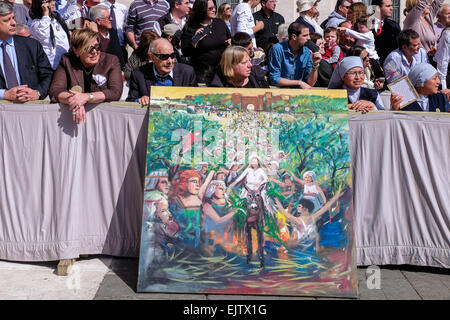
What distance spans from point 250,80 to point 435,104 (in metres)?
1.85

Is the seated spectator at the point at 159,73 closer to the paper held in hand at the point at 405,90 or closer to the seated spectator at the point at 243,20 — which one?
the paper held in hand at the point at 405,90

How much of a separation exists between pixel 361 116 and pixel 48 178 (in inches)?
111

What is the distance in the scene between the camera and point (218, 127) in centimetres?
537

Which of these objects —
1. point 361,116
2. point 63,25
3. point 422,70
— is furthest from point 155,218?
point 63,25

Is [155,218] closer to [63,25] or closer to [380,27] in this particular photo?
[63,25]

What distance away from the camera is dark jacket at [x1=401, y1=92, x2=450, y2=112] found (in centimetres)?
629

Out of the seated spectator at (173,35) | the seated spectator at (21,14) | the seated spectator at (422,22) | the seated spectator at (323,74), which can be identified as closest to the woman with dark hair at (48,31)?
the seated spectator at (21,14)

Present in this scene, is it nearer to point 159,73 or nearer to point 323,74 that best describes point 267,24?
point 323,74

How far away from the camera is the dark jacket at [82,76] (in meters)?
5.89

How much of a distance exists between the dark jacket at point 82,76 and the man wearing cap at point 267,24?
4.39 m

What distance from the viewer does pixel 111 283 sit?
5289 mm

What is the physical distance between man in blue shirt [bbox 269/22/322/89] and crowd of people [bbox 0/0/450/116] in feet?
0.04

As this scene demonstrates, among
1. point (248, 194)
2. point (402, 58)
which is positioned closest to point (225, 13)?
point (402, 58)

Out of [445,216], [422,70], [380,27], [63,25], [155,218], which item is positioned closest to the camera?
[155,218]
